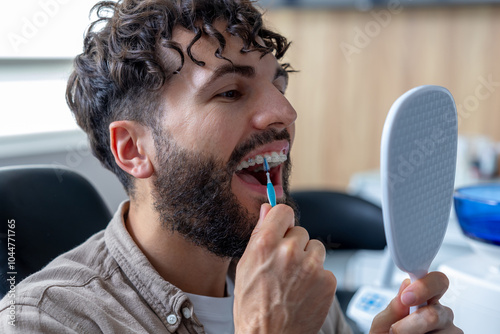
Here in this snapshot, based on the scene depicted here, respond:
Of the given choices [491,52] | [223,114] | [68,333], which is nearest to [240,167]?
[223,114]

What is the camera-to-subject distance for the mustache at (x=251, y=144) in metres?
1.02

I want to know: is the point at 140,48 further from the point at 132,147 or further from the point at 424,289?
the point at 424,289

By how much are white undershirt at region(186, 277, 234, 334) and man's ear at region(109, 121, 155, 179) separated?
0.28m

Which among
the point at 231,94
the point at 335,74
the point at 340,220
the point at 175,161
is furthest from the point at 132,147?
the point at 335,74

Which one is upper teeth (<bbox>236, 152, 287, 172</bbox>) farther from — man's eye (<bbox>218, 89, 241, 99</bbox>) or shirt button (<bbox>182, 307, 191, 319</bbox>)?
shirt button (<bbox>182, 307, 191, 319</bbox>)

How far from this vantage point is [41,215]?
47.2 inches

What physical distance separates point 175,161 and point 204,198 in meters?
0.10

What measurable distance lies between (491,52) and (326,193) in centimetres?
126

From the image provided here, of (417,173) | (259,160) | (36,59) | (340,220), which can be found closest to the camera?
(417,173)

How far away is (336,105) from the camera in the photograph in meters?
3.10

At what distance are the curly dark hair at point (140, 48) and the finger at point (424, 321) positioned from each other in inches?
22.8

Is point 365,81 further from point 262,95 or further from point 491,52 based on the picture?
point 262,95

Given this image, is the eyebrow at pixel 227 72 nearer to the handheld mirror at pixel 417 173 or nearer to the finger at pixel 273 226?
the finger at pixel 273 226

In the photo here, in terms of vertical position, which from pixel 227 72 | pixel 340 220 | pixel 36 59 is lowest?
pixel 36 59
